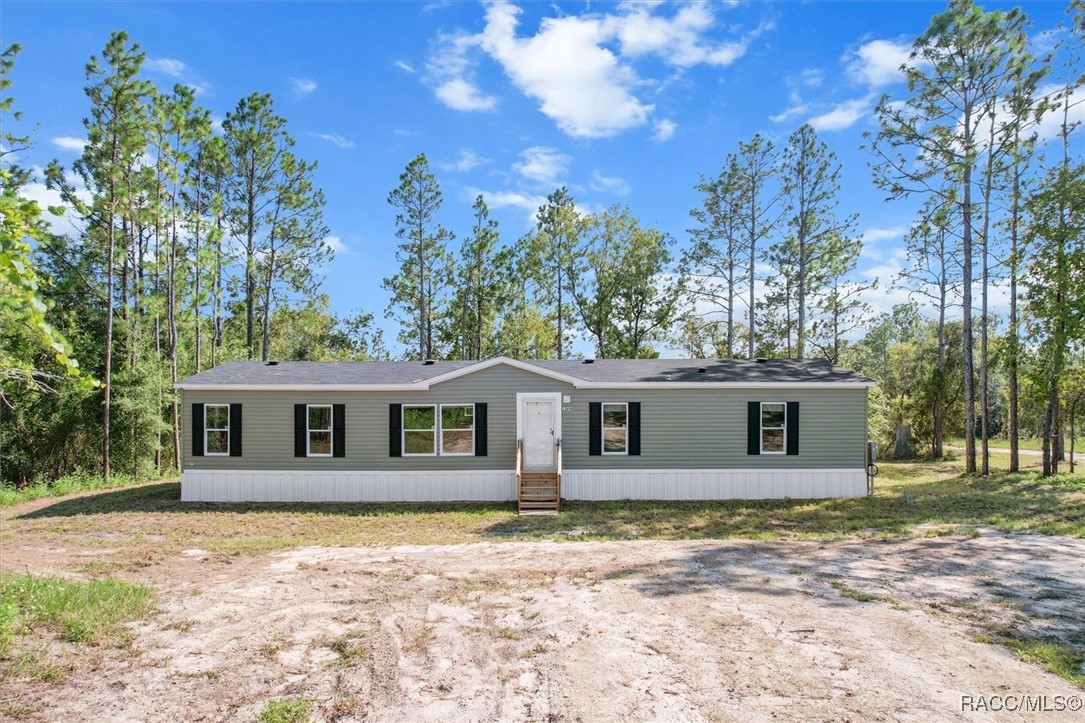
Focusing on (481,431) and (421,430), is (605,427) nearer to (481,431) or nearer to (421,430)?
(481,431)

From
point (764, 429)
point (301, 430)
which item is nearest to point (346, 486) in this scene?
point (301, 430)

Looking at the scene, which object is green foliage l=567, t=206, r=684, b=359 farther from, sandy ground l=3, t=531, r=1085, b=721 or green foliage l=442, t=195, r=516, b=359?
sandy ground l=3, t=531, r=1085, b=721

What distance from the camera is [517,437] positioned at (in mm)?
14812

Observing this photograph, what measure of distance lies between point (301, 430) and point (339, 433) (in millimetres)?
Result: 945

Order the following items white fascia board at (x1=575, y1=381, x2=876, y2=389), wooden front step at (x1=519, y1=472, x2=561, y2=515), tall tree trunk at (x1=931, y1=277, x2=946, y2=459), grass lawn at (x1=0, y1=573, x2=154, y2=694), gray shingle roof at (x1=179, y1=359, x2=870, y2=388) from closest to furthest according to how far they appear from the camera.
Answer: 1. grass lawn at (x1=0, y1=573, x2=154, y2=694)
2. wooden front step at (x1=519, y1=472, x2=561, y2=515)
3. white fascia board at (x1=575, y1=381, x2=876, y2=389)
4. gray shingle roof at (x1=179, y1=359, x2=870, y2=388)
5. tall tree trunk at (x1=931, y1=277, x2=946, y2=459)

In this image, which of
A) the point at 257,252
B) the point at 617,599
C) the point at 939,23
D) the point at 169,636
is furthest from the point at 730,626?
the point at 257,252

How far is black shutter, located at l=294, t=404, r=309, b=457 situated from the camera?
587 inches

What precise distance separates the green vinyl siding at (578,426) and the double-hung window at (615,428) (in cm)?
21

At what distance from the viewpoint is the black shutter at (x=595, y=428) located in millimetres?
14875

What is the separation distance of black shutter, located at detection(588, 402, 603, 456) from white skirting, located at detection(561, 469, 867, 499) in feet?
1.77

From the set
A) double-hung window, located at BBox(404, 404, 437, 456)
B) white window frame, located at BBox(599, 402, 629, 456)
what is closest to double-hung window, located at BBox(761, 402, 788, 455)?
white window frame, located at BBox(599, 402, 629, 456)

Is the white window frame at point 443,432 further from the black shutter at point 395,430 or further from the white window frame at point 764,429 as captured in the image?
the white window frame at point 764,429

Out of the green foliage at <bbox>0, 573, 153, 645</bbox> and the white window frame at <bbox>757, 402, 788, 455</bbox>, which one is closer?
the green foliage at <bbox>0, 573, 153, 645</bbox>

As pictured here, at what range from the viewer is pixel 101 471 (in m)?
18.9
